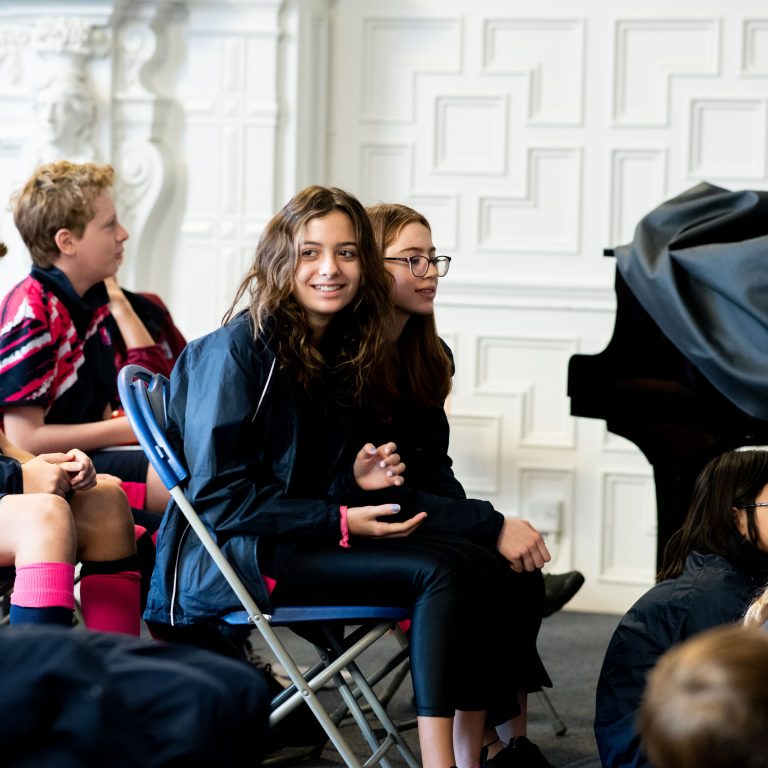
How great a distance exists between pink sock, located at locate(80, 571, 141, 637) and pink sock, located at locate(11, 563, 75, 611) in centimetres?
21

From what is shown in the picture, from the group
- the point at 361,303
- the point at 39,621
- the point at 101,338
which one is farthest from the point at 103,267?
the point at 39,621

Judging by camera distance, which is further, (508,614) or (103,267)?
(103,267)

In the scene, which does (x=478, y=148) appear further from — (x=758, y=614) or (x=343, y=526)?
(x=758, y=614)

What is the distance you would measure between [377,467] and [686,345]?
103 centimetres

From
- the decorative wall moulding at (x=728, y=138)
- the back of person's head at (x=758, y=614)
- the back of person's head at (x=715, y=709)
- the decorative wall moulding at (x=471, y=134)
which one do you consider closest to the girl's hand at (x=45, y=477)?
the back of person's head at (x=758, y=614)

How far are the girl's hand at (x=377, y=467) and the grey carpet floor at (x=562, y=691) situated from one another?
2.55 feet

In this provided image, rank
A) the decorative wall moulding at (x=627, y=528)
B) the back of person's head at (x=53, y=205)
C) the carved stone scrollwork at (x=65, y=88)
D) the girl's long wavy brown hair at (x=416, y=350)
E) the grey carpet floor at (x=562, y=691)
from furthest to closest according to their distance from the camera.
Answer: the decorative wall moulding at (x=627, y=528) → the carved stone scrollwork at (x=65, y=88) → the back of person's head at (x=53, y=205) → the grey carpet floor at (x=562, y=691) → the girl's long wavy brown hair at (x=416, y=350)

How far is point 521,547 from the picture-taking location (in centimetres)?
261

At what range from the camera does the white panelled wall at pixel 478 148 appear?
462 centimetres

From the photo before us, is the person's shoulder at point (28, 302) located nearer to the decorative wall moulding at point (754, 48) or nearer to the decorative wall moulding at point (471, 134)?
the decorative wall moulding at point (471, 134)

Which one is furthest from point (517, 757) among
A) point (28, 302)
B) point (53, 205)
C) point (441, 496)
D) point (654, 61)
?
point (654, 61)

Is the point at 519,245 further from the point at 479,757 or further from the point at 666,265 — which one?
the point at 479,757

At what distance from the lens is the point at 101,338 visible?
11.0 ft

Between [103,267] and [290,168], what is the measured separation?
4.89 feet
